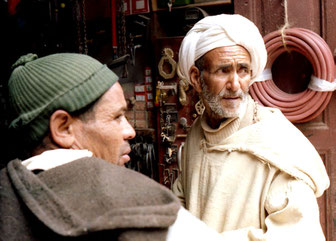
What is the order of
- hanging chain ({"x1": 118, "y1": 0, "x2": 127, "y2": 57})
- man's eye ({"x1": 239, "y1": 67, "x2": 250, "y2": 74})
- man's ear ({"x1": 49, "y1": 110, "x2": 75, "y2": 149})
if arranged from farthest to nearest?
1. hanging chain ({"x1": 118, "y1": 0, "x2": 127, "y2": 57})
2. man's eye ({"x1": 239, "y1": 67, "x2": 250, "y2": 74})
3. man's ear ({"x1": 49, "y1": 110, "x2": 75, "y2": 149})

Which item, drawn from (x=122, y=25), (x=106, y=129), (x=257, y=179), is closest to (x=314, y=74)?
(x=257, y=179)

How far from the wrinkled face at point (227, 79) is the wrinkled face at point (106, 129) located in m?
0.96

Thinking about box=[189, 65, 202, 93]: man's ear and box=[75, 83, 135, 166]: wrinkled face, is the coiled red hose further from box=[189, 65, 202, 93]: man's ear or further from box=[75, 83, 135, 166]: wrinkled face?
box=[75, 83, 135, 166]: wrinkled face

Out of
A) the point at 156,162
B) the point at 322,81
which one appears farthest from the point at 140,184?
the point at 156,162

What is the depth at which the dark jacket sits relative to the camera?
28.3 inches

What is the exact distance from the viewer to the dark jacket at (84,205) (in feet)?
2.36

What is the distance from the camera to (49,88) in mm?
1016

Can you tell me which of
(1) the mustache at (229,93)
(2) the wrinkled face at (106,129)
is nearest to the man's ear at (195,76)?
(1) the mustache at (229,93)

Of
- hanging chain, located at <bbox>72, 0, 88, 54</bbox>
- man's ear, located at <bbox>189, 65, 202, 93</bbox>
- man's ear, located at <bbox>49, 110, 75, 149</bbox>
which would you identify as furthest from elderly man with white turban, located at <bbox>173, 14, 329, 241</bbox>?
hanging chain, located at <bbox>72, 0, 88, 54</bbox>

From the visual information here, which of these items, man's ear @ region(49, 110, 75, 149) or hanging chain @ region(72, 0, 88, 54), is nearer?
man's ear @ region(49, 110, 75, 149)

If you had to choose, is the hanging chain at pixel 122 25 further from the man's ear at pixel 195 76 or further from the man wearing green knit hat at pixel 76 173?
the man wearing green knit hat at pixel 76 173

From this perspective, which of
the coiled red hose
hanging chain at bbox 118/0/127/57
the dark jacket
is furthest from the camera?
hanging chain at bbox 118/0/127/57

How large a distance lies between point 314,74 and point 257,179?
1.42m

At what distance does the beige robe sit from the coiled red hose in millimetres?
881
